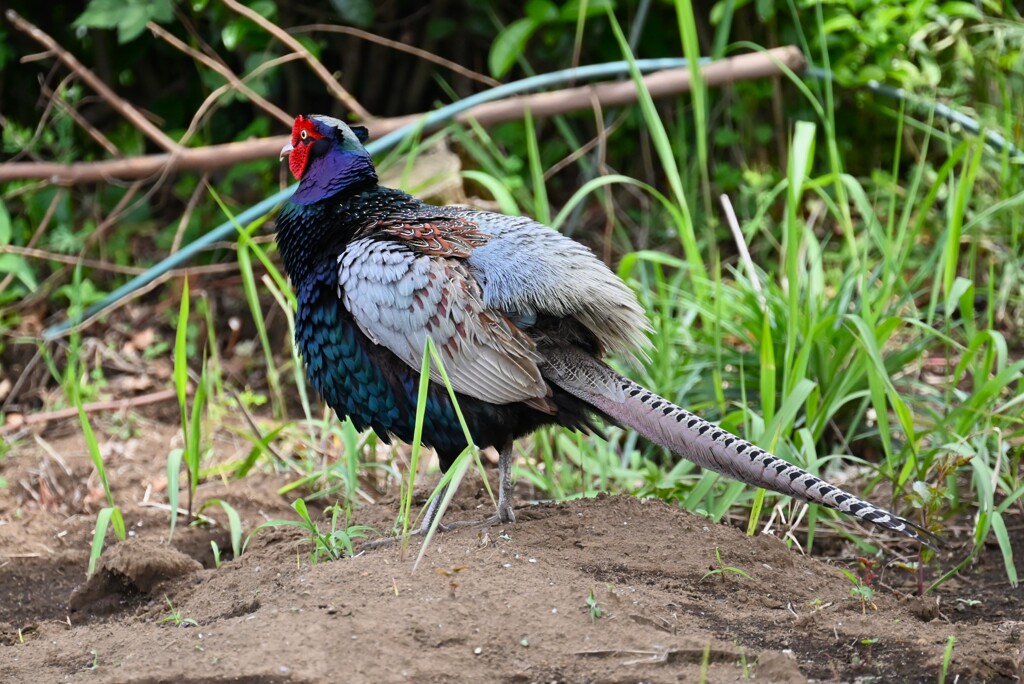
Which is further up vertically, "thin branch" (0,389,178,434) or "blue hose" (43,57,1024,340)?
"blue hose" (43,57,1024,340)

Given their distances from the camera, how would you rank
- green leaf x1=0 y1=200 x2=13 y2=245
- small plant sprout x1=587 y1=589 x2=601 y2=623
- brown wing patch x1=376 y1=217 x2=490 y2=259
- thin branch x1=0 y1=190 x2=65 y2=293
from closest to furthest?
small plant sprout x1=587 y1=589 x2=601 y2=623 < brown wing patch x1=376 y1=217 x2=490 y2=259 < green leaf x1=0 y1=200 x2=13 y2=245 < thin branch x1=0 y1=190 x2=65 y2=293

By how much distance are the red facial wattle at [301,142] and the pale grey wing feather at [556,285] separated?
692 mm

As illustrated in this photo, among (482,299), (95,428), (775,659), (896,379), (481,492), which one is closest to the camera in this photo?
(775,659)

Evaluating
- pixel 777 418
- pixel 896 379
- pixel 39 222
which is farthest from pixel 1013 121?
pixel 39 222

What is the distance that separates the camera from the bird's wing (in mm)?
3273

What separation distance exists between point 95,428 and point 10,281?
1146 mm

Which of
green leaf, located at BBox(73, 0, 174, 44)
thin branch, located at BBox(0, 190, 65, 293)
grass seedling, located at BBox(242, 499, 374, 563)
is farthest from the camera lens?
thin branch, located at BBox(0, 190, 65, 293)

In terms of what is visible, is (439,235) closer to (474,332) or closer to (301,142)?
(474,332)

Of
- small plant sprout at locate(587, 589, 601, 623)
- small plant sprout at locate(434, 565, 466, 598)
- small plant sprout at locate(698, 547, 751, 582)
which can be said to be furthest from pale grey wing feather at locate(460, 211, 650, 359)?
small plant sprout at locate(587, 589, 601, 623)

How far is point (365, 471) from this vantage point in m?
4.39

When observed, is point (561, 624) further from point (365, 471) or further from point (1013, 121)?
point (1013, 121)

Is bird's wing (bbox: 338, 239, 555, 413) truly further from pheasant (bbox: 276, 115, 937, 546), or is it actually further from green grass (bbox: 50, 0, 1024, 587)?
green grass (bbox: 50, 0, 1024, 587)

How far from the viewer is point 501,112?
17.2 ft

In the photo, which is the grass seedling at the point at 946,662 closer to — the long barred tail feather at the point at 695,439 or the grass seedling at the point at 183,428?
the long barred tail feather at the point at 695,439
